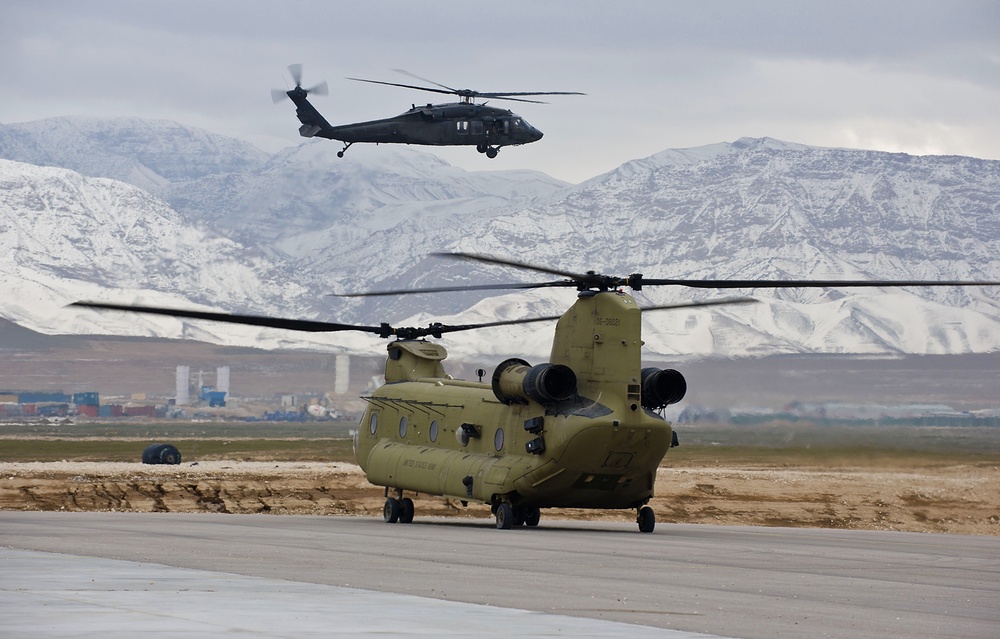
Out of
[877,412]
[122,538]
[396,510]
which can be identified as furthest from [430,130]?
[122,538]

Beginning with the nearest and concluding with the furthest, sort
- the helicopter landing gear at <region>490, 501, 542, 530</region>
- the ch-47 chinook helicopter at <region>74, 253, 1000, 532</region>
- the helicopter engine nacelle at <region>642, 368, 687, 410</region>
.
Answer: the ch-47 chinook helicopter at <region>74, 253, 1000, 532</region> → the helicopter engine nacelle at <region>642, 368, 687, 410</region> → the helicopter landing gear at <region>490, 501, 542, 530</region>

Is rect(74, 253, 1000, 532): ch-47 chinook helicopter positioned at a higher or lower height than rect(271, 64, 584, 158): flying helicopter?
lower

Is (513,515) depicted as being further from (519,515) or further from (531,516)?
(531,516)

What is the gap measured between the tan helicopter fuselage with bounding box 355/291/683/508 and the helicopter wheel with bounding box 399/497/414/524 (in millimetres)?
1287

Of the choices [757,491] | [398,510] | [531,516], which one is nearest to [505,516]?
[531,516]

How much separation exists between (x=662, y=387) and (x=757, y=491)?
948 inches

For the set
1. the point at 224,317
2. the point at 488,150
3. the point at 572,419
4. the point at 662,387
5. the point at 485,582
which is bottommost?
the point at 485,582

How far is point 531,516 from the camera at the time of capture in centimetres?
4109

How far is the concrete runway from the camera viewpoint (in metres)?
18.1

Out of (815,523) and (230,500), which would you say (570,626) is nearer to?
(815,523)

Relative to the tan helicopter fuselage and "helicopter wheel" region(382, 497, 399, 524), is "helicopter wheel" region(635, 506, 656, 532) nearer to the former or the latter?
the tan helicopter fuselage

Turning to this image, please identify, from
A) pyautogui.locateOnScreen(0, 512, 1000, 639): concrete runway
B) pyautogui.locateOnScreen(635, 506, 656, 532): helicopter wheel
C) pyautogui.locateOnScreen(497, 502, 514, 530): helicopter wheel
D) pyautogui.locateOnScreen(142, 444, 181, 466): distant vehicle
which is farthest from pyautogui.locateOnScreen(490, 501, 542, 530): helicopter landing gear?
pyautogui.locateOnScreen(142, 444, 181, 466): distant vehicle

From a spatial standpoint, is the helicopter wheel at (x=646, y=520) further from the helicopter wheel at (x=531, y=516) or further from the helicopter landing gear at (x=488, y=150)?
the helicopter landing gear at (x=488, y=150)

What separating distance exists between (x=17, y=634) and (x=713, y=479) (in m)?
56.8
